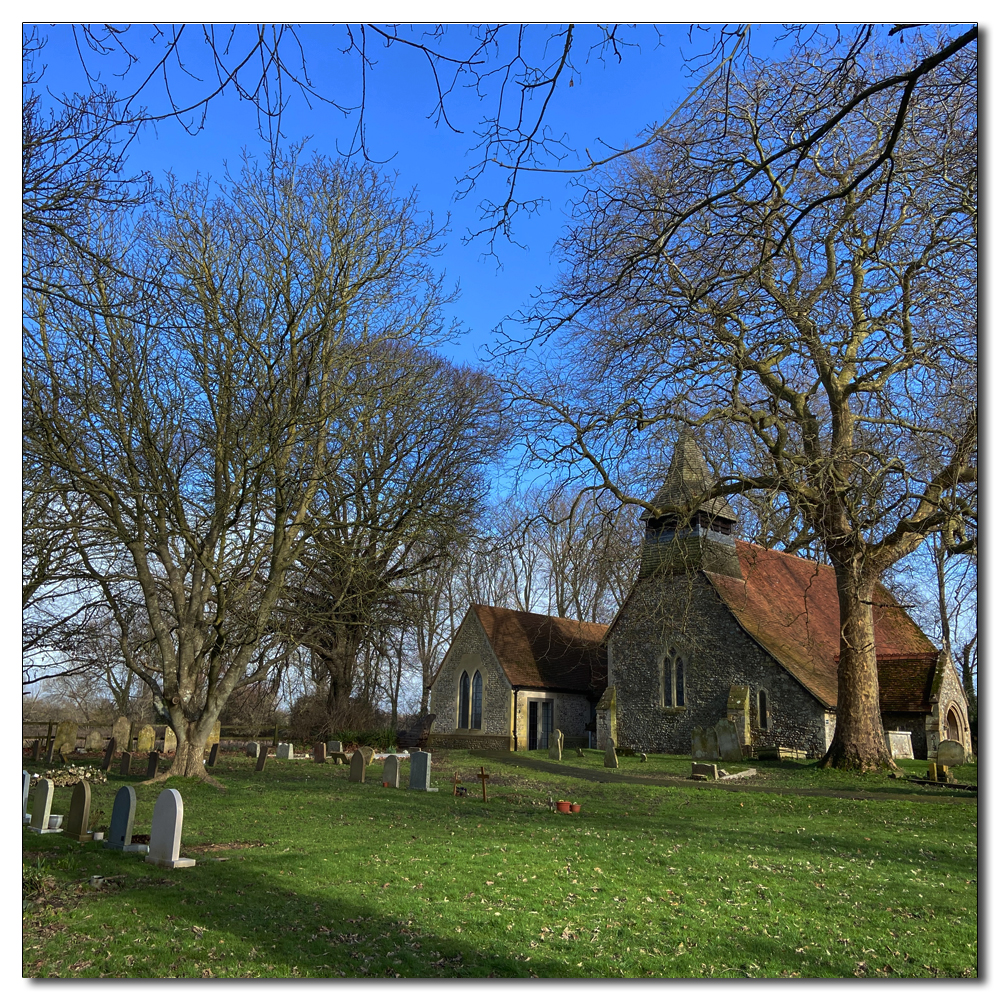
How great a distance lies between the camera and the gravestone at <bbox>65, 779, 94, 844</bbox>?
784cm

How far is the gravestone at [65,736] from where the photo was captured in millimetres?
19406

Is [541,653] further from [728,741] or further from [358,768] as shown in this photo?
[358,768]

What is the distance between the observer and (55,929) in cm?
492

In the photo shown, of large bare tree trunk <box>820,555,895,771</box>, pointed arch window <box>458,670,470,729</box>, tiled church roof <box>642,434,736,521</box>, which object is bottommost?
pointed arch window <box>458,670,470,729</box>

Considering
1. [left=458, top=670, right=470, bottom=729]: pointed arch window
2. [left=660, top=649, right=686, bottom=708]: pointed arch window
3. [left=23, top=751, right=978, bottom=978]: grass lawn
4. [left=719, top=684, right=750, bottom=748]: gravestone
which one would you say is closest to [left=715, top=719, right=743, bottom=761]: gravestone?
[left=719, top=684, right=750, bottom=748]: gravestone

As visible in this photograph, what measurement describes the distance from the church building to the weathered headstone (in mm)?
11010

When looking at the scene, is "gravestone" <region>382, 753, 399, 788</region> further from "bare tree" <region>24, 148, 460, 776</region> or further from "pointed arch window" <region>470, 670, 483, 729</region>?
"pointed arch window" <region>470, 670, 483, 729</region>

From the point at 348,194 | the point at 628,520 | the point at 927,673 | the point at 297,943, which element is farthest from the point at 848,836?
the point at 927,673

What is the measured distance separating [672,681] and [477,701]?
23.8 feet

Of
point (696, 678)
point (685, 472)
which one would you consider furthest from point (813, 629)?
point (685, 472)

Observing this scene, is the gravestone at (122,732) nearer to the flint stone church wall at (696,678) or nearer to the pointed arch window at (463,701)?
the pointed arch window at (463,701)

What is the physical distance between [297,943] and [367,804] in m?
7.27

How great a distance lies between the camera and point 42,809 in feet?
27.5

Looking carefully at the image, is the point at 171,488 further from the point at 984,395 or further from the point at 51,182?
the point at 984,395
